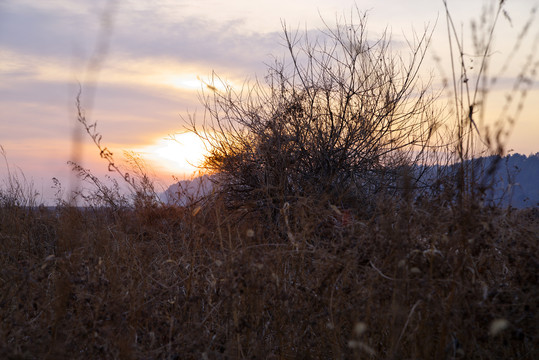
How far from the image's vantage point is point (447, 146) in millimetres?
6094

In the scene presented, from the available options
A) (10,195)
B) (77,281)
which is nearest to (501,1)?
(77,281)

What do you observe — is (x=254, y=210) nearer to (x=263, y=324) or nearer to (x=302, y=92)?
(x=302, y=92)

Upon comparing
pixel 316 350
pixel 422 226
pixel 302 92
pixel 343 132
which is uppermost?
pixel 302 92

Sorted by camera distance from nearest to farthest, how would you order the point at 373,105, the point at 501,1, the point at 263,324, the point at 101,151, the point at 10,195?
the point at 501,1 → the point at 263,324 → the point at 101,151 → the point at 373,105 → the point at 10,195

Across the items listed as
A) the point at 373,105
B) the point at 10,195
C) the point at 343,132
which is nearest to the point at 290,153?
the point at 343,132

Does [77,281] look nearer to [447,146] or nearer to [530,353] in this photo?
[530,353]

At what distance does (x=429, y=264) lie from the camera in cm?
233

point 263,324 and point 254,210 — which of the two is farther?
point 254,210

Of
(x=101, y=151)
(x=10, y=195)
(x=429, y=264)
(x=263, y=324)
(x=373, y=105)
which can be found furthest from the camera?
(x=10, y=195)

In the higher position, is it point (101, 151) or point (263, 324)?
point (101, 151)

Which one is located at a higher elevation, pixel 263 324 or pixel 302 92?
pixel 302 92

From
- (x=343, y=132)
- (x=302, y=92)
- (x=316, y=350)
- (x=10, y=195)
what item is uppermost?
(x=302, y=92)

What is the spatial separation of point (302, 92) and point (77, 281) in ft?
13.8

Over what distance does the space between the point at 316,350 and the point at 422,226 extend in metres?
0.94
